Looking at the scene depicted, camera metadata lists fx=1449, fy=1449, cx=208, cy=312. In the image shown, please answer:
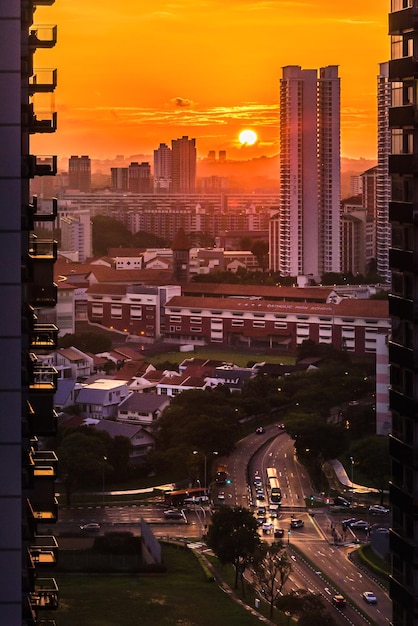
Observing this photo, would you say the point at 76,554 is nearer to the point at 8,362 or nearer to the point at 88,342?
the point at 8,362

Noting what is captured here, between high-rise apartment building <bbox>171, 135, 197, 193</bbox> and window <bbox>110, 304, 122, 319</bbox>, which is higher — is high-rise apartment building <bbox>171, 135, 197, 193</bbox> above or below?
above

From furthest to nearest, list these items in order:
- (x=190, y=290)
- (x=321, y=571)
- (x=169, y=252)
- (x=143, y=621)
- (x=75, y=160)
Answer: (x=75, y=160) → (x=169, y=252) → (x=190, y=290) → (x=321, y=571) → (x=143, y=621)

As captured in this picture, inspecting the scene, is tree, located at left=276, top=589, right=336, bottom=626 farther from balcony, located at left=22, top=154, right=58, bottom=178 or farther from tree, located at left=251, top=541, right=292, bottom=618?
balcony, located at left=22, top=154, right=58, bottom=178

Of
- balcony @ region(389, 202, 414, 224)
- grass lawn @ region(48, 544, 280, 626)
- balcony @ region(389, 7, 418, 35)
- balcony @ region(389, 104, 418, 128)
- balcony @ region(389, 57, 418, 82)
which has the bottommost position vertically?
grass lawn @ region(48, 544, 280, 626)

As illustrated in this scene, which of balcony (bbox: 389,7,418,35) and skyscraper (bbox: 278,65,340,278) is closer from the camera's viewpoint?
balcony (bbox: 389,7,418,35)

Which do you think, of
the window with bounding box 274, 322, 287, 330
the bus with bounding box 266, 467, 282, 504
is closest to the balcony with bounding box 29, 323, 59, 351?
the bus with bounding box 266, 467, 282, 504

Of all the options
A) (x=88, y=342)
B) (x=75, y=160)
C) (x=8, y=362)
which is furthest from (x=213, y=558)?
(x=75, y=160)

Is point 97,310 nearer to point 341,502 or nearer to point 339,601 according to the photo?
point 341,502

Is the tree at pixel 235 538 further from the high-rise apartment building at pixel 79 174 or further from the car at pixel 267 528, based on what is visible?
the high-rise apartment building at pixel 79 174

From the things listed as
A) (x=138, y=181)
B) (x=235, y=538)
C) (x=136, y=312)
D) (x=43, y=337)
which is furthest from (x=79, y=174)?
(x=43, y=337)
